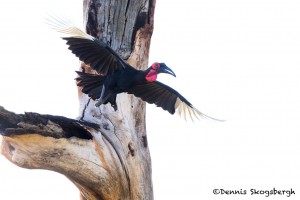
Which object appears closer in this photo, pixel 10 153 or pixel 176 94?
pixel 10 153

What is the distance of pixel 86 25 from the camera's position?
17.6ft

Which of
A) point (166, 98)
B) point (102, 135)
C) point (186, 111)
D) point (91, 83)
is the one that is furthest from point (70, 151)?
point (186, 111)

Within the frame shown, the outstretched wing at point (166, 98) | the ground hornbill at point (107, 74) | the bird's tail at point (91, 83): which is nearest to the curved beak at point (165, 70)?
the ground hornbill at point (107, 74)

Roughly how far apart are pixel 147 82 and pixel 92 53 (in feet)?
1.74

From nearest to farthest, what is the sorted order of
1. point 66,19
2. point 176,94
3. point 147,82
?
point 66,19 < point 147,82 < point 176,94

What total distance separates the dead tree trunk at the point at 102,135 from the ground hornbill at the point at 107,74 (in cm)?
13

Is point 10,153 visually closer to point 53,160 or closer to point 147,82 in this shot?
point 53,160

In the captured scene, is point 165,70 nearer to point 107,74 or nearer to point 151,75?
point 151,75

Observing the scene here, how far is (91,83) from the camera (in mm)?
5156

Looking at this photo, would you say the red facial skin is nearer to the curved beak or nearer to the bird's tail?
the curved beak

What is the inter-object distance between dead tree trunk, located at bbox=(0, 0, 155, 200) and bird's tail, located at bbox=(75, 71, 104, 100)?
0.12 m

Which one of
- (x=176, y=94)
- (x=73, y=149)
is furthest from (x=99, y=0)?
(x=73, y=149)

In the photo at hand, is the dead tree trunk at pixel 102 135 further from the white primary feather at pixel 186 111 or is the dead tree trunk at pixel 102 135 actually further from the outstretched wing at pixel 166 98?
the white primary feather at pixel 186 111

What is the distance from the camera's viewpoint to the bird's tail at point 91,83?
16.8ft
